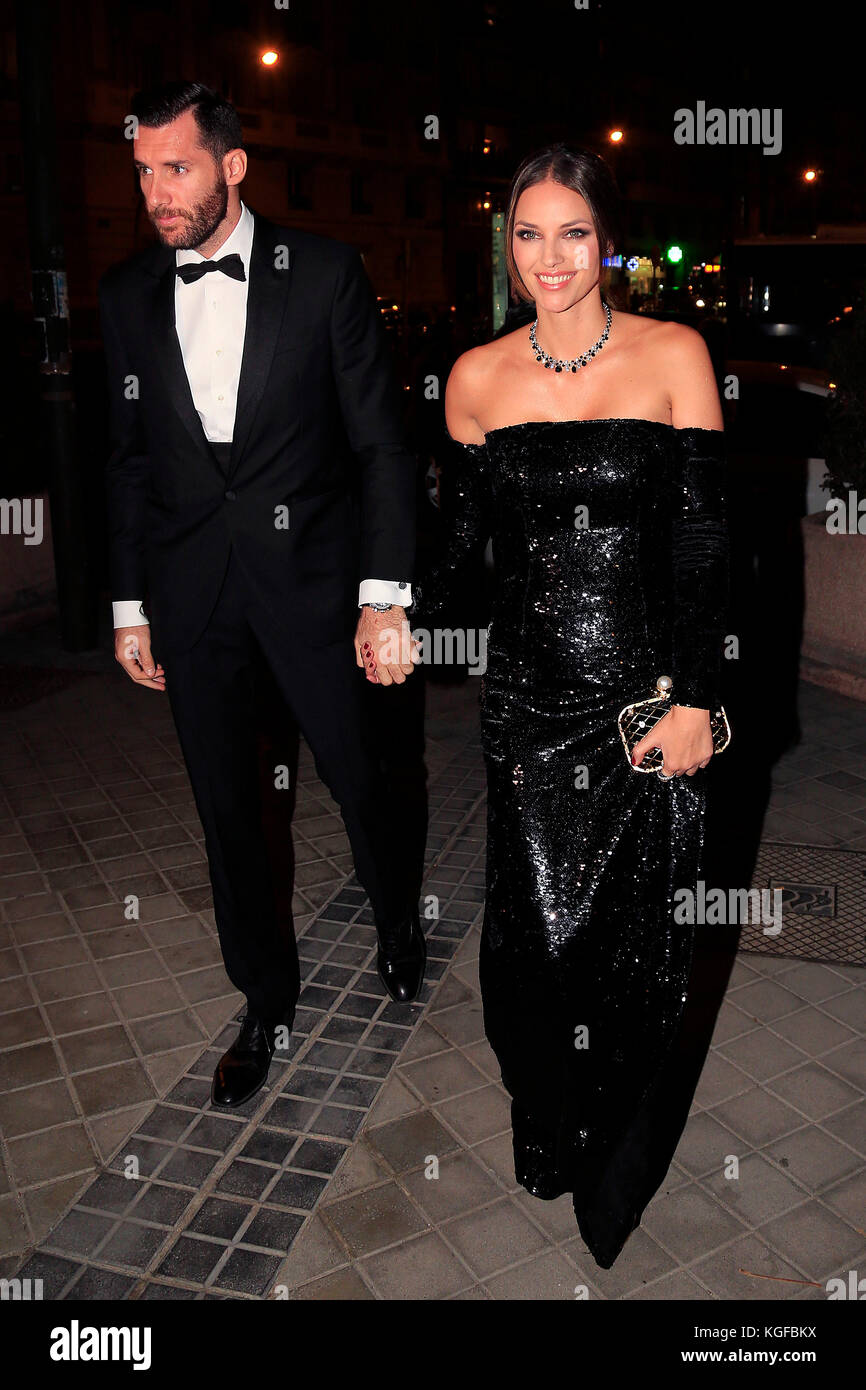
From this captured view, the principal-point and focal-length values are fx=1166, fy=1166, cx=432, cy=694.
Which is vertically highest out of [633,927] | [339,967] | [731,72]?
[731,72]

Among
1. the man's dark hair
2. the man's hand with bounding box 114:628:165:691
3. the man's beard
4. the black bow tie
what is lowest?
the man's hand with bounding box 114:628:165:691

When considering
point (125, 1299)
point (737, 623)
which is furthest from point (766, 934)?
point (737, 623)

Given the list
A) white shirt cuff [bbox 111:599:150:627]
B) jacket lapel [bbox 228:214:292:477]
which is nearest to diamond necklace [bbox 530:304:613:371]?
jacket lapel [bbox 228:214:292:477]

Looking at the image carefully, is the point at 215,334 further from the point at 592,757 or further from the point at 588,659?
the point at 592,757

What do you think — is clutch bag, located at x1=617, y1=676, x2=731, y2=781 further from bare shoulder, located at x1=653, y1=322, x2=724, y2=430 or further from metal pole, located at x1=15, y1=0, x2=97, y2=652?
metal pole, located at x1=15, y1=0, x2=97, y2=652

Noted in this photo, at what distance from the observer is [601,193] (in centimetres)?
247

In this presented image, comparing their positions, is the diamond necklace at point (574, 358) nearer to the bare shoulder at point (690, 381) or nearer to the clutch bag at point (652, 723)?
the bare shoulder at point (690, 381)

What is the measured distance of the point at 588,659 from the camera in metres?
2.64

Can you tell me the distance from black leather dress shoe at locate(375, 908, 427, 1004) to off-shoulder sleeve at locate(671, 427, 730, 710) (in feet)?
5.67

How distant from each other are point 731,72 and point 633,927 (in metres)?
10.8

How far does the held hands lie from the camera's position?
2.54 m

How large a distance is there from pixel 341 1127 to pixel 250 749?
110 cm

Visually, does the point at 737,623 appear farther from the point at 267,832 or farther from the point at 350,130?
the point at 350,130

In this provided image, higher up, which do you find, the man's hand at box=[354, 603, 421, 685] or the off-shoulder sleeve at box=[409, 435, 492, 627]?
the off-shoulder sleeve at box=[409, 435, 492, 627]
